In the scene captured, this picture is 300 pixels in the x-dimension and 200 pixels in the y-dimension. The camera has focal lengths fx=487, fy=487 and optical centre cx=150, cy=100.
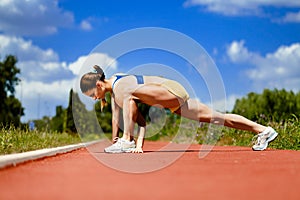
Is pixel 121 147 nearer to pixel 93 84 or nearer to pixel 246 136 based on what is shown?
pixel 93 84

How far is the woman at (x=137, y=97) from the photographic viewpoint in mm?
7164

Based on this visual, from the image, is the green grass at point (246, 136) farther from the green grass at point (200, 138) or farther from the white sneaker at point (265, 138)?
the white sneaker at point (265, 138)

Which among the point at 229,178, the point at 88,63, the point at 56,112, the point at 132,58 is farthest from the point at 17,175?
the point at 56,112

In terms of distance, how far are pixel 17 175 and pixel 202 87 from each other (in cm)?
509

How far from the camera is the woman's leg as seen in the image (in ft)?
24.7

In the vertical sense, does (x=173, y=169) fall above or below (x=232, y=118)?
below

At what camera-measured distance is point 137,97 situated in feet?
23.8

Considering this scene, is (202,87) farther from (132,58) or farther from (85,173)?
(85,173)

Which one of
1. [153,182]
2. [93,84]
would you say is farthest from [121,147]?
[153,182]

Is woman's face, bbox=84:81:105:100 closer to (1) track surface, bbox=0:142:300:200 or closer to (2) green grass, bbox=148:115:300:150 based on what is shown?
(1) track surface, bbox=0:142:300:200

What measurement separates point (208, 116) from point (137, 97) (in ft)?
3.95

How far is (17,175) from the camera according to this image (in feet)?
13.0

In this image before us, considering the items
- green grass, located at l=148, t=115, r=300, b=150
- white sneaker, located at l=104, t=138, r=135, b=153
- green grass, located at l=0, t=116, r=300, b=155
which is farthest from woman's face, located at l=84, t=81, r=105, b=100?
green grass, located at l=148, t=115, r=300, b=150

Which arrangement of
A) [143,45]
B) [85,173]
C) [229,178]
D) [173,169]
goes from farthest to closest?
[143,45], [173,169], [85,173], [229,178]
